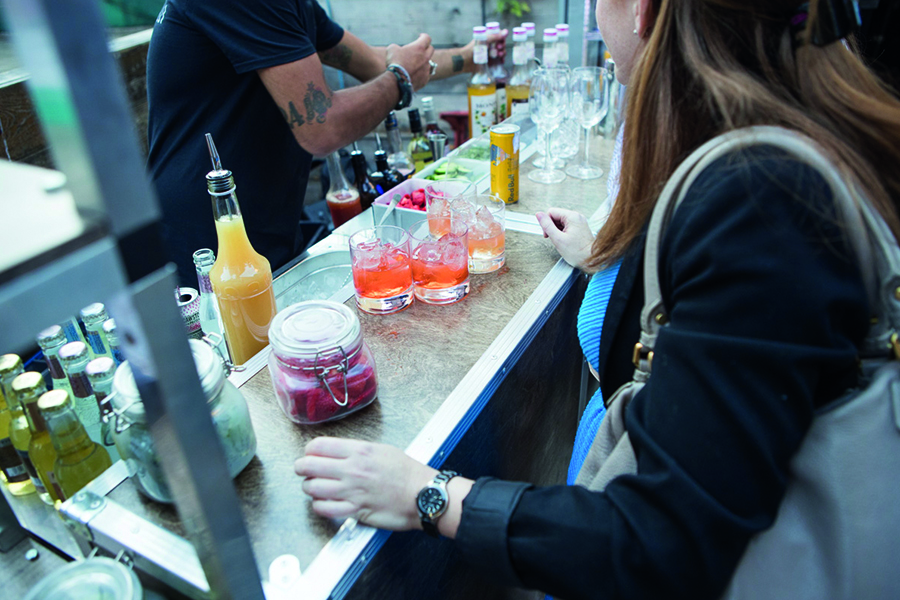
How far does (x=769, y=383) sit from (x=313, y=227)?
2.08 metres

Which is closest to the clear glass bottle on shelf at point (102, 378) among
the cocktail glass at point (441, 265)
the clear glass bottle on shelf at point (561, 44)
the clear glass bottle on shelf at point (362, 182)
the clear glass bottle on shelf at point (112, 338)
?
the clear glass bottle on shelf at point (112, 338)

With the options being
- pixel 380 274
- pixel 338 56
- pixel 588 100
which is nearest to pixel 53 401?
pixel 380 274

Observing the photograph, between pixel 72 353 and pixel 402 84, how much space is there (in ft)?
4.98

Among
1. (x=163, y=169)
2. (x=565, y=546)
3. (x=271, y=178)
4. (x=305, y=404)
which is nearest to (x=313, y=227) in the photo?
(x=271, y=178)

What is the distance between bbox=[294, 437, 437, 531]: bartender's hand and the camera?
80cm

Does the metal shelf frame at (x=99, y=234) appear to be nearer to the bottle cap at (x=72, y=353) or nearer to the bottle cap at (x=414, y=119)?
the bottle cap at (x=72, y=353)

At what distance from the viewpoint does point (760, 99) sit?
0.70 meters

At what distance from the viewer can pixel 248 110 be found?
69.8 inches

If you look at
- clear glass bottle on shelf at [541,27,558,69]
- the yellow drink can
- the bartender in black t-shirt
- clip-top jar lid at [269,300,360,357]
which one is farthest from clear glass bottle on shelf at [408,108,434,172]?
clip-top jar lid at [269,300,360,357]

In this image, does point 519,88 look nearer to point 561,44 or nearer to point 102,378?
point 561,44

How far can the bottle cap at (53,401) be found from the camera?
0.78 metres

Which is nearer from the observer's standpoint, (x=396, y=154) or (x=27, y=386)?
(x=27, y=386)

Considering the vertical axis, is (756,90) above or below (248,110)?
above

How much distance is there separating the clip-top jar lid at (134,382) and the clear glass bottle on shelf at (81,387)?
167mm
